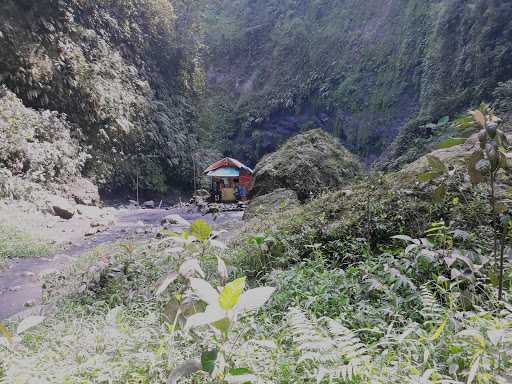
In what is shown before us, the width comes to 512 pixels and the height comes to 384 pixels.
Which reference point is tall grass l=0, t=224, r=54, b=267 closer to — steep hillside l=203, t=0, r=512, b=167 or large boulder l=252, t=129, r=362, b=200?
large boulder l=252, t=129, r=362, b=200

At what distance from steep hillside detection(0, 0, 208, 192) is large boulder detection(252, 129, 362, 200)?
10.9 meters

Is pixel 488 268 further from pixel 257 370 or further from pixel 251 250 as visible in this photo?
pixel 251 250

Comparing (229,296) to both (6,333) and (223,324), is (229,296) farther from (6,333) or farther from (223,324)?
(6,333)

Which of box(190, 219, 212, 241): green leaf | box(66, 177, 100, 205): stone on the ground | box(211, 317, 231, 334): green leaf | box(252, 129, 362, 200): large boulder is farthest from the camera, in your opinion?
box(66, 177, 100, 205): stone on the ground

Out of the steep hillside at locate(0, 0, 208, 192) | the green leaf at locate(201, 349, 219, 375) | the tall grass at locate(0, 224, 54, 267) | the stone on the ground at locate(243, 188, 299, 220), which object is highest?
the steep hillside at locate(0, 0, 208, 192)

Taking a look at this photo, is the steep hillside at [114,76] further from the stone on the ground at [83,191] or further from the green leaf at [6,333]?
the green leaf at [6,333]

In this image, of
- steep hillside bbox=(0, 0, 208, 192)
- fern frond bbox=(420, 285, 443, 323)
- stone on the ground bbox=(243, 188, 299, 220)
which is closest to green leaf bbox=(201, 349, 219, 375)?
fern frond bbox=(420, 285, 443, 323)

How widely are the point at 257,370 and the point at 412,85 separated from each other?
64.8ft

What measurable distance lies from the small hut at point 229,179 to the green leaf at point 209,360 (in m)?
14.5

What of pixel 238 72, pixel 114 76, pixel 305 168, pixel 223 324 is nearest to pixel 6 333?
pixel 223 324

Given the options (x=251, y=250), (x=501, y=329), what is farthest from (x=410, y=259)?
(x=251, y=250)

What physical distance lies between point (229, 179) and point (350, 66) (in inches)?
466

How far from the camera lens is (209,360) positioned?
1120 mm

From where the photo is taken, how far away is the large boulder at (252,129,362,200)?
6.84 m
